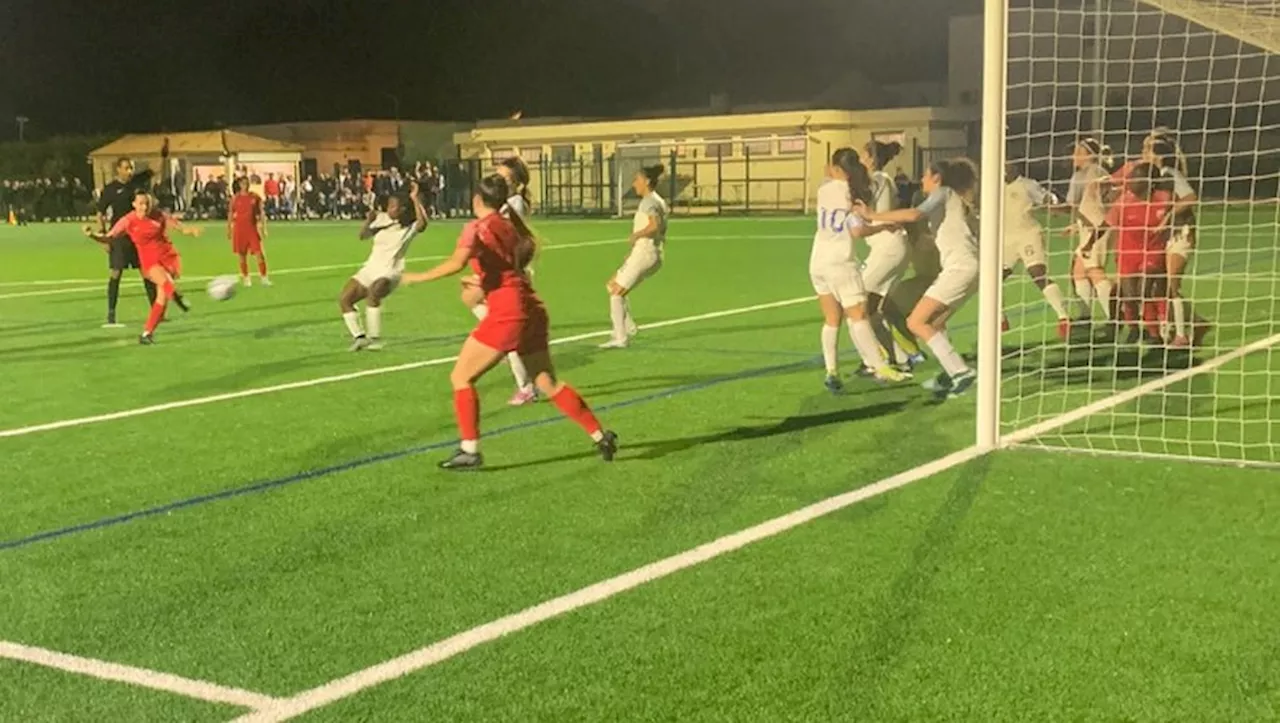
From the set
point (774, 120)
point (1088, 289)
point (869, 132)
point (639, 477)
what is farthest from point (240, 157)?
point (639, 477)

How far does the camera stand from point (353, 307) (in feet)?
46.1

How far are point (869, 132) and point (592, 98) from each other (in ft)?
99.7

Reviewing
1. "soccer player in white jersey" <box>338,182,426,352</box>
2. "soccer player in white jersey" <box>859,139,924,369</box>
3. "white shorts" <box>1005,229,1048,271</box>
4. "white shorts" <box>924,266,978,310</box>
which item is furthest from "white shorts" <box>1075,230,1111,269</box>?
"soccer player in white jersey" <box>338,182,426,352</box>

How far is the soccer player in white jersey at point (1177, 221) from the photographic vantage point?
39.5ft

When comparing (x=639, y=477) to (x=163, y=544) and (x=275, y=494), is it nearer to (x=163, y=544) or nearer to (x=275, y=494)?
(x=275, y=494)

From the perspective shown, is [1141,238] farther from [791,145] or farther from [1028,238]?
[791,145]

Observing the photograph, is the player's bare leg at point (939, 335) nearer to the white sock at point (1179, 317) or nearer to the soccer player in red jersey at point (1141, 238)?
the soccer player in red jersey at point (1141, 238)

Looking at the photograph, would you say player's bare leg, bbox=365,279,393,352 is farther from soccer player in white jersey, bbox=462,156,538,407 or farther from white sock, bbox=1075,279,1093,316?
white sock, bbox=1075,279,1093,316

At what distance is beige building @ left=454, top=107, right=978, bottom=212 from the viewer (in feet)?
160

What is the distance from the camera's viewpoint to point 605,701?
180 inches

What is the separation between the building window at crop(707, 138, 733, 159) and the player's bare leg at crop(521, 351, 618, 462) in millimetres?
44593

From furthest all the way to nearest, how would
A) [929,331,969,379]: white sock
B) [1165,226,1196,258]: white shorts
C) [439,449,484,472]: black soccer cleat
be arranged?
[1165,226,1196,258]: white shorts, [929,331,969,379]: white sock, [439,449,484,472]: black soccer cleat

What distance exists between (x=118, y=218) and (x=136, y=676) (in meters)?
15.0

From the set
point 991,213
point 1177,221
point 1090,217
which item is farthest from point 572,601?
point 1090,217
